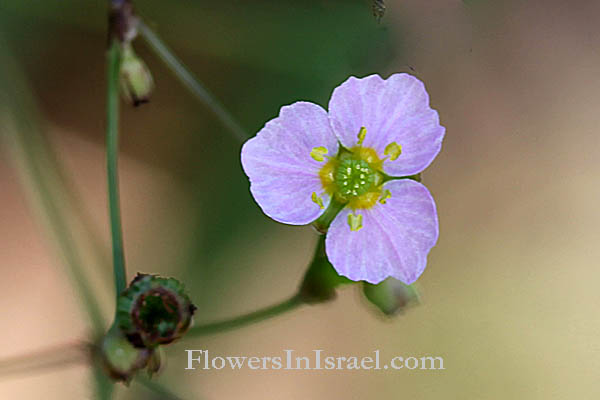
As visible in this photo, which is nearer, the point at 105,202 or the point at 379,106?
the point at 379,106

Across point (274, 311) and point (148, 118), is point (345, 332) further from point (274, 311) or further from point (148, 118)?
point (148, 118)

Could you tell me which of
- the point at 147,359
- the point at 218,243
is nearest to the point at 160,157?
the point at 218,243

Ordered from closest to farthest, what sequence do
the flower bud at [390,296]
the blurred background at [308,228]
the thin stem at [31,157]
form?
1. the flower bud at [390,296]
2. the thin stem at [31,157]
3. the blurred background at [308,228]

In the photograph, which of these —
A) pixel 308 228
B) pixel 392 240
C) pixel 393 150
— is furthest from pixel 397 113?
pixel 308 228

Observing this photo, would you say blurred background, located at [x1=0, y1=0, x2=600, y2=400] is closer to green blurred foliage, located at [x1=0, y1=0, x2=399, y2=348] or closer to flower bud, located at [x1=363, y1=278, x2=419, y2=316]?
green blurred foliage, located at [x1=0, y1=0, x2=399, y2=348]

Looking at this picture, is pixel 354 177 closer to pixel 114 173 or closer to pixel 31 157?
pixel 114 173

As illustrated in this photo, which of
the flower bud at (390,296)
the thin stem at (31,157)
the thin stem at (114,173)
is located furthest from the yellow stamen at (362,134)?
the thin stem at (31,157)

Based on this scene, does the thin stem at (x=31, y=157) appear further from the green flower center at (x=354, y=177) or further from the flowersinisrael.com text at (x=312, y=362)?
the green flower center at (x=354, y=177)
